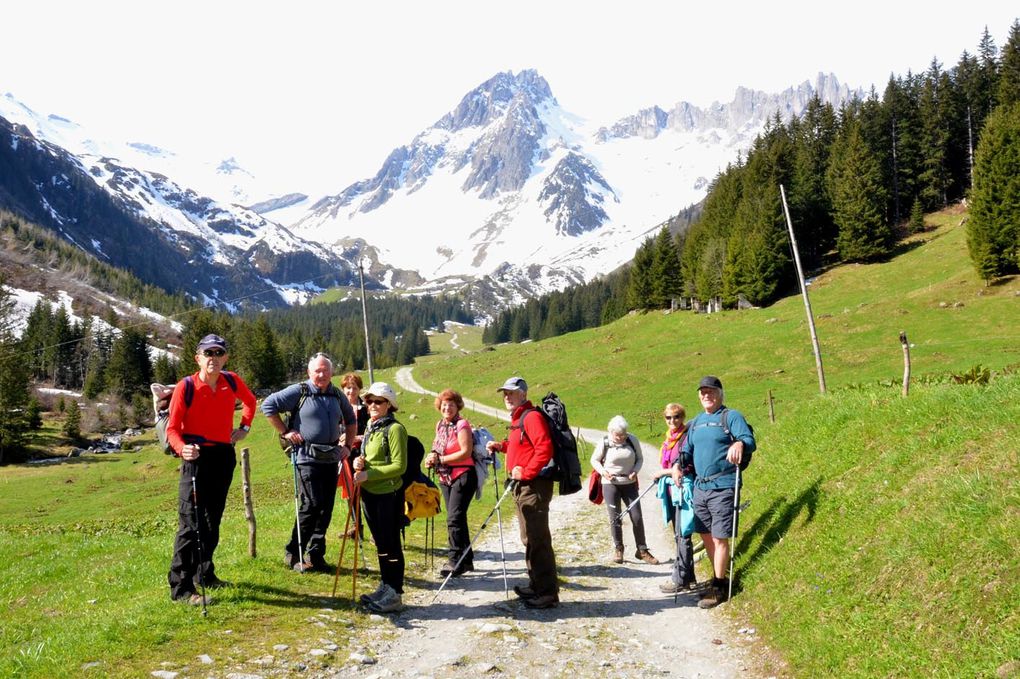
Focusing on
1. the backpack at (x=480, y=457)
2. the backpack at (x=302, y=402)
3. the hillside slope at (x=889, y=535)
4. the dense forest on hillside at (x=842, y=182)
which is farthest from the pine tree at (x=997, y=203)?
the backpack at (x=302, y=402)

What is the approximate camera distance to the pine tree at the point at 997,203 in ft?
153

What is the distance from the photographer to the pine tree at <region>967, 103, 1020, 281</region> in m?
46.7

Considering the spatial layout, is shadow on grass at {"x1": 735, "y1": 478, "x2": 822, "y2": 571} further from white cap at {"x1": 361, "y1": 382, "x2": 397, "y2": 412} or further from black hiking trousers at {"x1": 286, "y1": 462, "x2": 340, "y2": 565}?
black hiking trousers at {"x1": 286, "y1": 462, "x2": 340, "y2": 565}

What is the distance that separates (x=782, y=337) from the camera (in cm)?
5000

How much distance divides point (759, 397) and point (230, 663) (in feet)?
120

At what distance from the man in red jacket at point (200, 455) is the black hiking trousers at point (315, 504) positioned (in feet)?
3.97

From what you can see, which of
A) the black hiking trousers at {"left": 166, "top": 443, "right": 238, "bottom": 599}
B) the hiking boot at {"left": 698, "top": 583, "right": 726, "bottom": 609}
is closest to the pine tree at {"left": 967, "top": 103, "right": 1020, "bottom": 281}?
the hiking boot at {"left": 698, "top": 583, "right": 726, "bottom": 609}

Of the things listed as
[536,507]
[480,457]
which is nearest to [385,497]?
[536,507]

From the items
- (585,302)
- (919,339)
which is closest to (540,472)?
(919,339)

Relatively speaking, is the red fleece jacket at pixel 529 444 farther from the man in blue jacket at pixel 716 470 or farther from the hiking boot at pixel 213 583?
the hiking boot at pixel 213 583

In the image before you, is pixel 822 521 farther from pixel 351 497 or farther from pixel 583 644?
pixel 351 497

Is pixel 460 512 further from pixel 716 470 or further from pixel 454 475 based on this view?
pixel 716 470

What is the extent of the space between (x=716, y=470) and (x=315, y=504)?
6074 mm

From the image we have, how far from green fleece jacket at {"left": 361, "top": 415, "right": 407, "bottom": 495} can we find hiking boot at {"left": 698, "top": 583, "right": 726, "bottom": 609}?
184 inches
